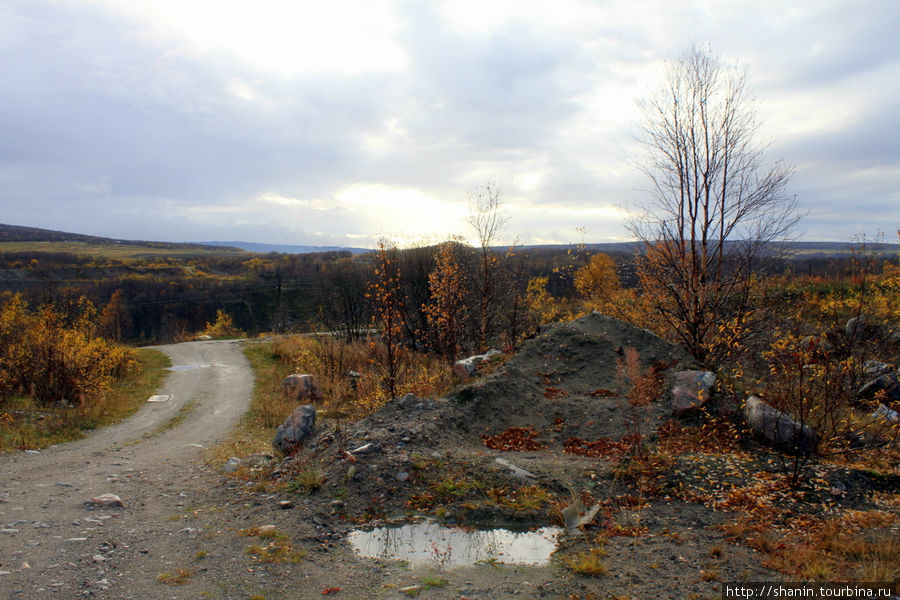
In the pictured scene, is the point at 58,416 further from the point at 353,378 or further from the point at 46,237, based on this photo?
the point at 46,237

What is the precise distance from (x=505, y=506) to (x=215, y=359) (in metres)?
17.3

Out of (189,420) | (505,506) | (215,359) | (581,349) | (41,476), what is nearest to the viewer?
(505,506)

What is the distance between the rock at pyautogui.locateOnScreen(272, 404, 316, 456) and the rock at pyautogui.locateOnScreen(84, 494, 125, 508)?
2185mm

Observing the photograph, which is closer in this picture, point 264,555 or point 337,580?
point 337,580

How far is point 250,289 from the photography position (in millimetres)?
66875

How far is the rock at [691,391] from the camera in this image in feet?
23.5

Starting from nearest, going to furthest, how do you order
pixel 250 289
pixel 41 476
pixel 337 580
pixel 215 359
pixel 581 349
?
pixel 337 580 → pixel 41 476 → pixel 581 349 → pixel 215 359 → pixel 250 289

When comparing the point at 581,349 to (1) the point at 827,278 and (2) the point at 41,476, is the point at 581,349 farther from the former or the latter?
(1) the point at 827,278

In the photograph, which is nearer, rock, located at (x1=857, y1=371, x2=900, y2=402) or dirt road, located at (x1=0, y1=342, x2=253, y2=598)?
dirt road, located at (x1=0, y1=342, x2=253, y2=598)

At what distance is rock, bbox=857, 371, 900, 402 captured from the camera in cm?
891

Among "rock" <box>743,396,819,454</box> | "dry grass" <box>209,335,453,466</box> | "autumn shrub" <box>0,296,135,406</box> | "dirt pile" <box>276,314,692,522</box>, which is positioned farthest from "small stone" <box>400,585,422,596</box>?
"autumn shrub" <box>0,296,135,406</box>

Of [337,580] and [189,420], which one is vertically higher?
[337,580]

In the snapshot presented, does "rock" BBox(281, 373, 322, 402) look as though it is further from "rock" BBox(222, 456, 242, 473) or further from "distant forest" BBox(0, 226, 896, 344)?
"rock" BBox(222, 456, 242, 473)

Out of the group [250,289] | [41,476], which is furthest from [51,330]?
[250,289]
